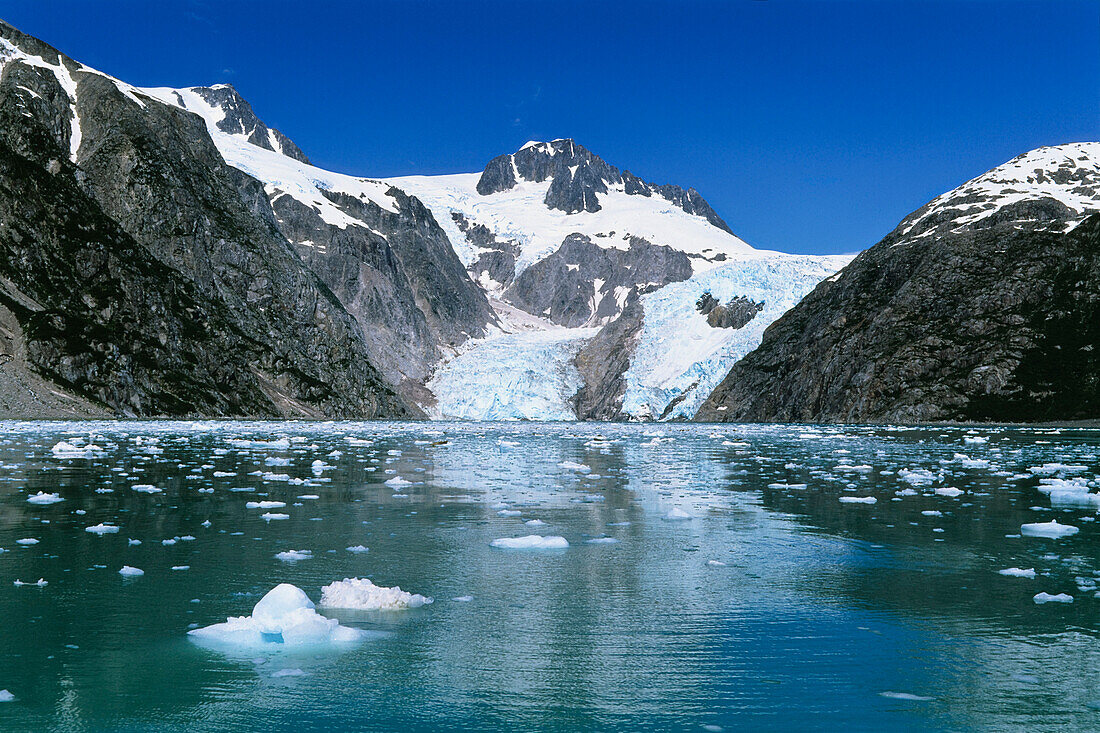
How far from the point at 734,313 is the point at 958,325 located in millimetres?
60699

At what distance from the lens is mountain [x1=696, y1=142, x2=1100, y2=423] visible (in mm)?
91000

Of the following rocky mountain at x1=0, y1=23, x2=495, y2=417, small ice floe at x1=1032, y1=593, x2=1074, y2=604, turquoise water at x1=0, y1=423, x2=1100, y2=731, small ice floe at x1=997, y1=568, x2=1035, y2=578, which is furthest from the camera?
rocky mountain at x1=0, y1=23, x2=495, y2=417

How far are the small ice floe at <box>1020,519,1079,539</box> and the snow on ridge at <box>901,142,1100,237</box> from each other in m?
112

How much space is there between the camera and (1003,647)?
332 inches

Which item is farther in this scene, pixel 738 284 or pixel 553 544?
pixel 738 284

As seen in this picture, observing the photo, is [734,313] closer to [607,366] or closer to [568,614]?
[607,366]

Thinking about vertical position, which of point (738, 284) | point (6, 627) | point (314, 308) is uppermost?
point (738, 284)

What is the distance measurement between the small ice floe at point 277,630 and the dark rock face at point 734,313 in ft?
506

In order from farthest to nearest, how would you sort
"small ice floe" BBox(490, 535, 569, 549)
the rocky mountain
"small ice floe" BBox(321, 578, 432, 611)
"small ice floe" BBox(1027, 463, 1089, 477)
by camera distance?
the rocky mountain < "small ice floe" BBox(1027, 463, 1089, 477) < "small ice floe" BBox(490, 535, 569, 549) < "small ice floe" BBox(321, 578, 432, 611)

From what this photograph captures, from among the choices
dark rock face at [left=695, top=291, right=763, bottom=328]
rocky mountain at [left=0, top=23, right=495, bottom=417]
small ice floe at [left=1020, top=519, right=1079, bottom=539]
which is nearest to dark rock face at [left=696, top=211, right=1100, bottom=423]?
dark rock face at [left=695, top=291, right=763, bottom=328]

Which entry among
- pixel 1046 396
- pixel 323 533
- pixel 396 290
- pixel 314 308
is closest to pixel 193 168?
pixel 314 308

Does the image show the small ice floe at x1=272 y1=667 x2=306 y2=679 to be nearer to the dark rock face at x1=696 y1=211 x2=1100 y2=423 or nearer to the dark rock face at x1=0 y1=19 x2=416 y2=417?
the dark rock face at x1=0 y1=19 x2=416 y2=417

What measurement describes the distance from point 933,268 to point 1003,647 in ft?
360

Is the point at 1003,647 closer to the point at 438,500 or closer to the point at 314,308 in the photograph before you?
the point at 438,500
